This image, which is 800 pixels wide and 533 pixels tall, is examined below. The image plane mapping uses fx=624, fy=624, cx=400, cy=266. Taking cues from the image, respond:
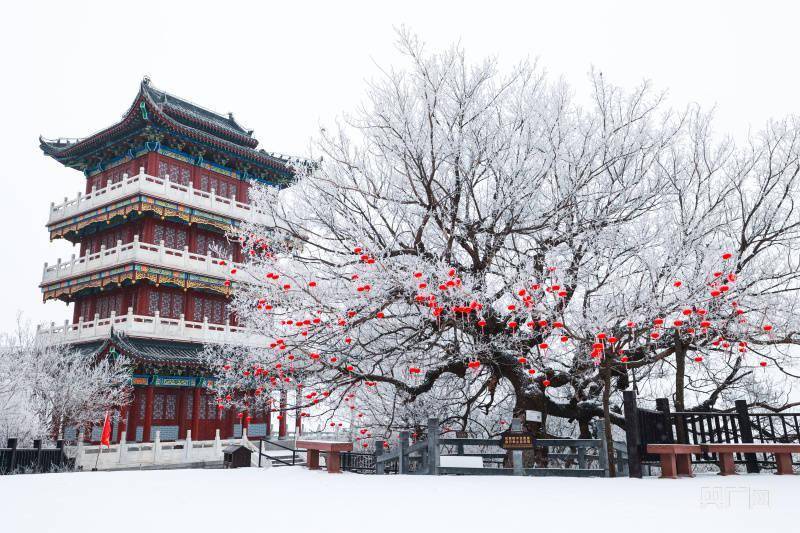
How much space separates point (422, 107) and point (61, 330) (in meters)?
22.3

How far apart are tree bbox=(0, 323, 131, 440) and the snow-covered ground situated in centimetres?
1395

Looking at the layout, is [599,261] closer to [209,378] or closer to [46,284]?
[209,378]

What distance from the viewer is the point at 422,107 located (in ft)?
36.8

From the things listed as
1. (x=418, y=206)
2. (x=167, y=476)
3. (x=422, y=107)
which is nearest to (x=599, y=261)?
(x=418, y=206)

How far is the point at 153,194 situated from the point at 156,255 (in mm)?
2557

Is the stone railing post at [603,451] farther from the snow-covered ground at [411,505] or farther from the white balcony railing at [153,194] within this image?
the white balcony railing at [153,194]

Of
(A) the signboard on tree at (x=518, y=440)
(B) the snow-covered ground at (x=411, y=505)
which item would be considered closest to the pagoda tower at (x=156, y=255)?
(B) the snow-covered ground at (x=411, y=505)

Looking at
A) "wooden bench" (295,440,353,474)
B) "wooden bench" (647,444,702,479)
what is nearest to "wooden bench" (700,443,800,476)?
"wooden bench" (647,444,702,479)

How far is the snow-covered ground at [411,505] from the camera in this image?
5645mm

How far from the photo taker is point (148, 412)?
2483 centimetres

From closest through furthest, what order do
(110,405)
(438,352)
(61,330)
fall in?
(438,352)
(110,405)
(61,330)

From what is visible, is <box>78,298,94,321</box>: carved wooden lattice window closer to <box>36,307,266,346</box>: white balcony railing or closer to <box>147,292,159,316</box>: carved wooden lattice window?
<box>36,307,266,346</box>: white balcony railing

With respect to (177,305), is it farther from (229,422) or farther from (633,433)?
(633,433)

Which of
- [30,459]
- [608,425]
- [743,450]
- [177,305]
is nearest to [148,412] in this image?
[177,305]
